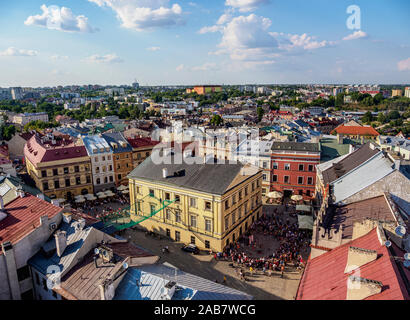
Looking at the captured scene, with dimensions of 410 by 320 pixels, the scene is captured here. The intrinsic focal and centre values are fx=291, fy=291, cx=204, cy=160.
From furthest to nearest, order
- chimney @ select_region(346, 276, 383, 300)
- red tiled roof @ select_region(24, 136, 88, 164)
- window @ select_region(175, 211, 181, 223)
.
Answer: red tiled roof @ select_region(24, 136, 88, 164) < window @ select_region(175, 211, 181, 223) < chimney @ select_region(346, 276, 383, 300)

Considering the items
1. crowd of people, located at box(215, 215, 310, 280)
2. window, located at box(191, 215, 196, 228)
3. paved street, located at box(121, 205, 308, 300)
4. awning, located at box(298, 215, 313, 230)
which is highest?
window, located at box(191, 215, 196, 228)

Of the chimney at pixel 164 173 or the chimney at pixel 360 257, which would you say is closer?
the chimney at pixel 360 257

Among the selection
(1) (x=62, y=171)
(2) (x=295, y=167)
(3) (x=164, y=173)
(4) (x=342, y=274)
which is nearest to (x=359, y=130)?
(2) (x=295, y=167)

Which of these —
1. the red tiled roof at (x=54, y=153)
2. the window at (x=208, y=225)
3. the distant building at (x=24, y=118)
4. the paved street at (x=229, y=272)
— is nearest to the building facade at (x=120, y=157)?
the red tiled roof at (x=54, y=153)

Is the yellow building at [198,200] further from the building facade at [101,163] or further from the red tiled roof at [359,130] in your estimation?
the red tiled roof at [359,130]

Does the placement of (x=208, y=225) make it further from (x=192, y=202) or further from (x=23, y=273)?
(x=23, y=273)

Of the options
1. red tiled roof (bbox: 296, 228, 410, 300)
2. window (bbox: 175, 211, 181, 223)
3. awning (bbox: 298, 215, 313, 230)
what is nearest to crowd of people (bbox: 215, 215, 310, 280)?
awning (bbox: 298, 215, 313, 230)

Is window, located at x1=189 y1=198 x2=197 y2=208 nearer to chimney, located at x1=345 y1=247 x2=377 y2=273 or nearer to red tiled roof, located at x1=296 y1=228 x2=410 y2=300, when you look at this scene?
red tiled roof, located at x1=296 y1=228 x2=410 y2=300
